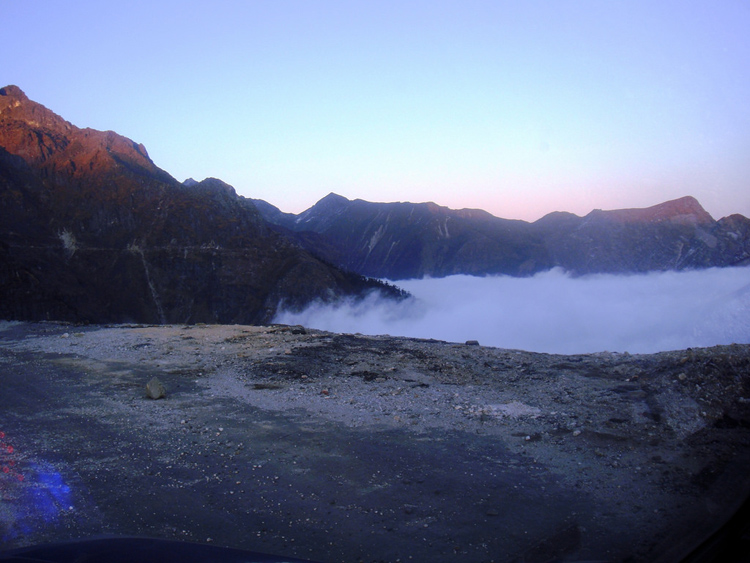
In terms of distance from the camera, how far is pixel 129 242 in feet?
193

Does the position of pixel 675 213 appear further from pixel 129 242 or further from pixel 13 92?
pixel 13 92

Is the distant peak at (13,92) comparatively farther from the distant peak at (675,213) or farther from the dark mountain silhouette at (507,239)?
the distant peak at (675,213)

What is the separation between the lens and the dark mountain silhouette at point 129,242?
5209 centimetres


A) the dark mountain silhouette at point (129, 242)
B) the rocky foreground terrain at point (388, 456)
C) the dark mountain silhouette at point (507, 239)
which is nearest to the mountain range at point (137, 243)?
the dark mountain silhouette at point (129, 242)

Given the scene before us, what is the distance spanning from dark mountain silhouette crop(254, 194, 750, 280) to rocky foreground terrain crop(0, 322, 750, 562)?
A: 280 feet

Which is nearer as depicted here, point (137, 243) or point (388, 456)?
point (388, 456)

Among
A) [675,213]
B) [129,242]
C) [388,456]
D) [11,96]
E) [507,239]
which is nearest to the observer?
[388,456]

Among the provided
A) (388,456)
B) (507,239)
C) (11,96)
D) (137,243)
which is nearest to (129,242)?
(137,243)

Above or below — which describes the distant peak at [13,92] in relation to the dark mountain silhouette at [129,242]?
Answer: above

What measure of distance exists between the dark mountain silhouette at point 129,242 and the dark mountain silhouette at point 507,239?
3053cm

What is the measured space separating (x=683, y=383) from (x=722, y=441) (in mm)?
2556

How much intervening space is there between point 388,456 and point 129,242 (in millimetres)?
61054

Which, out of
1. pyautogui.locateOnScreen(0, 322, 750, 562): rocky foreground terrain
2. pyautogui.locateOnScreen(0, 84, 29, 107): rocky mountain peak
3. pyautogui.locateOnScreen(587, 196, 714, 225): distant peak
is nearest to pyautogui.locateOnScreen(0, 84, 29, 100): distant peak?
pyautogui.locateOnScreen(0, 84, 29, 107): rocky mountain peak

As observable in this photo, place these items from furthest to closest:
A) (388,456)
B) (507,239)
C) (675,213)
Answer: (507,239) → (675,213) → (388,456)
